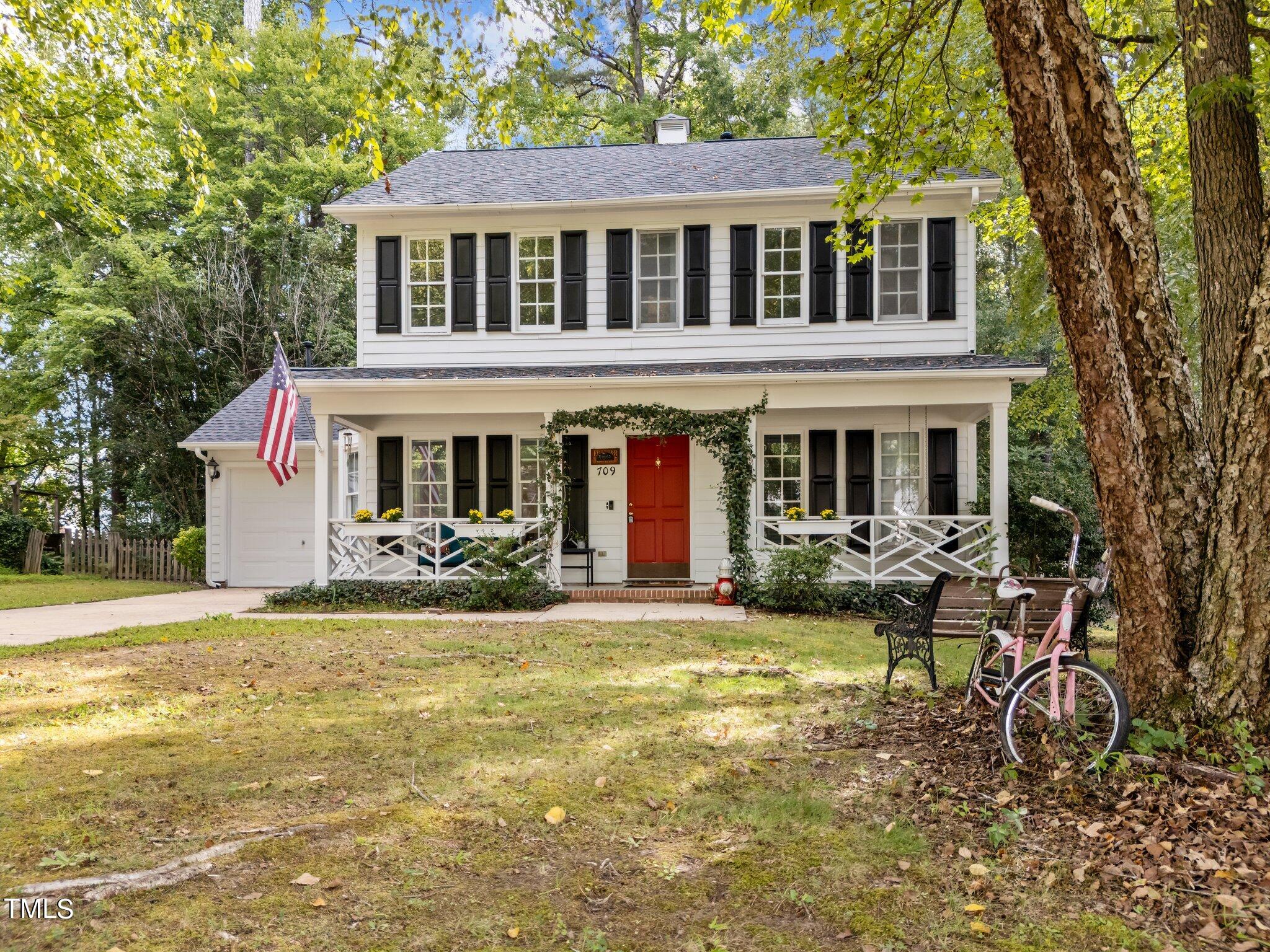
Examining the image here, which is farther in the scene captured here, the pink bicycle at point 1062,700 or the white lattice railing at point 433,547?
the white lattice railing at point 433,547

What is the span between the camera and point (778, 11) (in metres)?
7.23

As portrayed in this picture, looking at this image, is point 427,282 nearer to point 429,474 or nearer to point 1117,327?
point 429,474

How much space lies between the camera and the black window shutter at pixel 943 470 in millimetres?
12727

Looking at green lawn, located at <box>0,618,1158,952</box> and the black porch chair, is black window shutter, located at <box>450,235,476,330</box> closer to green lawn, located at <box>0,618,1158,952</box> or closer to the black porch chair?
green lawn, located at <box>0,618,1158,952</box>

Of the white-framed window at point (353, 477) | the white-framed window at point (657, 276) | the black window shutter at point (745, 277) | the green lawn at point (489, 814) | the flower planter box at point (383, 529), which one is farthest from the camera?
the white-framed window at point (353, 477)

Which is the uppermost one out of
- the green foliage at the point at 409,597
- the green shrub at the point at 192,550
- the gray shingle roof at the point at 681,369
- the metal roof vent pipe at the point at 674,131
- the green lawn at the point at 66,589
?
the metal roof vent pipe at the point at 674,131

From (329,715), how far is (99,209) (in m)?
8.60

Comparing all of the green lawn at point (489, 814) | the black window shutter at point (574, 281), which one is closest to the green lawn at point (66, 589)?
the green lawn at point (489, 814)

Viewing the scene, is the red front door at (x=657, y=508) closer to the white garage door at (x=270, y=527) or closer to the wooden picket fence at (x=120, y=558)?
the white garage door at (x=270, y=527)

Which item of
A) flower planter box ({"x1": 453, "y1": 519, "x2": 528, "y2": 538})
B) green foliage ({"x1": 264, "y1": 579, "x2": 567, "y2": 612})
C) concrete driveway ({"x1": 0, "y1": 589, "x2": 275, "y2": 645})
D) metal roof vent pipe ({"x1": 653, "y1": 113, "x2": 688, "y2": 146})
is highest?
metal roof vent pipe ({"x1": 653, "y1": 113, "x2": 688, "y2": 146})

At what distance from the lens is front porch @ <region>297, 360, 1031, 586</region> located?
11523mm

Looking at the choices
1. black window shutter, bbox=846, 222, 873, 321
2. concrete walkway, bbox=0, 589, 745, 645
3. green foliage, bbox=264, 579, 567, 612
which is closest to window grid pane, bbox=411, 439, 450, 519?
green foliage, bbox=264, 579, 567, 612

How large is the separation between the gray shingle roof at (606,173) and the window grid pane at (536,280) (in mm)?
716

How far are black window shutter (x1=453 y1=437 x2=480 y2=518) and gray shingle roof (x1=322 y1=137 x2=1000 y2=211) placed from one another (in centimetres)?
384
